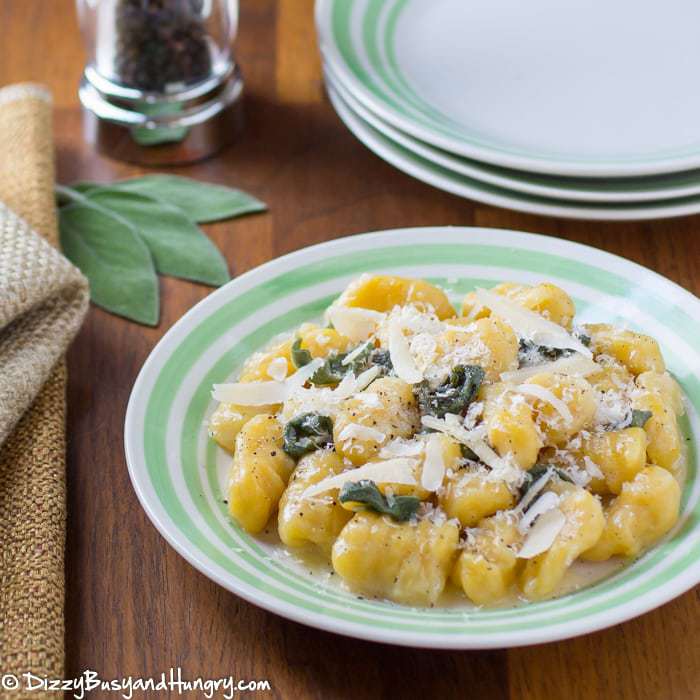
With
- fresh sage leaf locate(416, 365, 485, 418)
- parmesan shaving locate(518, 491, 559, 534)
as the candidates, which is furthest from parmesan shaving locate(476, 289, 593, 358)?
parmesan shaving locate(518, 491, 559, 534)

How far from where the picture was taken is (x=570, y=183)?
1.77 meters

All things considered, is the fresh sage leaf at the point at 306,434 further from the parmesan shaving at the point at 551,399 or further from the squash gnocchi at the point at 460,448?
the parmesan shaving at the point at 551,399

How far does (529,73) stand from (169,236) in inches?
26.8

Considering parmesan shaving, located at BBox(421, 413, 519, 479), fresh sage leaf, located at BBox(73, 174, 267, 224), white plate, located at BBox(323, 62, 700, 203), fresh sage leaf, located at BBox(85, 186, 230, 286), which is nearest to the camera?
parmesan shaving, located at BBox(421, 413, 519, 479)

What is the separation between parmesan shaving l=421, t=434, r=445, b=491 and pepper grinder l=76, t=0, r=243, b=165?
1029mm

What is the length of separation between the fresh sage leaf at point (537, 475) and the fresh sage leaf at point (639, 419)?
A: 0.10 m

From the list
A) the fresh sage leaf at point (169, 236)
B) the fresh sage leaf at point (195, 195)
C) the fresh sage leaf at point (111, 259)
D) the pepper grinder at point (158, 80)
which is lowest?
the fresh sage leaf at point (111, 259)

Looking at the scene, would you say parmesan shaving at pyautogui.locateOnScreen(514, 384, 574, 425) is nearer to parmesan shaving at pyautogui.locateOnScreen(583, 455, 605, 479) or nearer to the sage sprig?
parmesan shaving at pyautogui.locateOnScreen(583, 455, 605, 479)

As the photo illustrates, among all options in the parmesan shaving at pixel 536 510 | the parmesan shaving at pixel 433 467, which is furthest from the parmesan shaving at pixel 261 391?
the parmesan shaving at pixel 536 510

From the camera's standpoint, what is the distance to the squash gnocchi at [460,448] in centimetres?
118

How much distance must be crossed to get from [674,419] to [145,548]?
2.03ft

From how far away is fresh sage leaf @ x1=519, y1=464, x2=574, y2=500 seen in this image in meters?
1.22

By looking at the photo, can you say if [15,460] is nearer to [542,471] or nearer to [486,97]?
[542,471]

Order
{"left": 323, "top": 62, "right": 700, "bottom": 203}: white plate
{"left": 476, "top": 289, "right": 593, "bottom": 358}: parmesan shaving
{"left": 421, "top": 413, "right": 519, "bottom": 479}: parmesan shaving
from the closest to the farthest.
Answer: {"left": 421, "top": 413, "right": 519, "bottom": 479}: parmesan shaving → {"left": 476, "top": 289, "right": 593, "bottom": 358}: parmesan shaving → {"left": 323, "top": 62, "right": 700, "bottom": 203}: white plate
